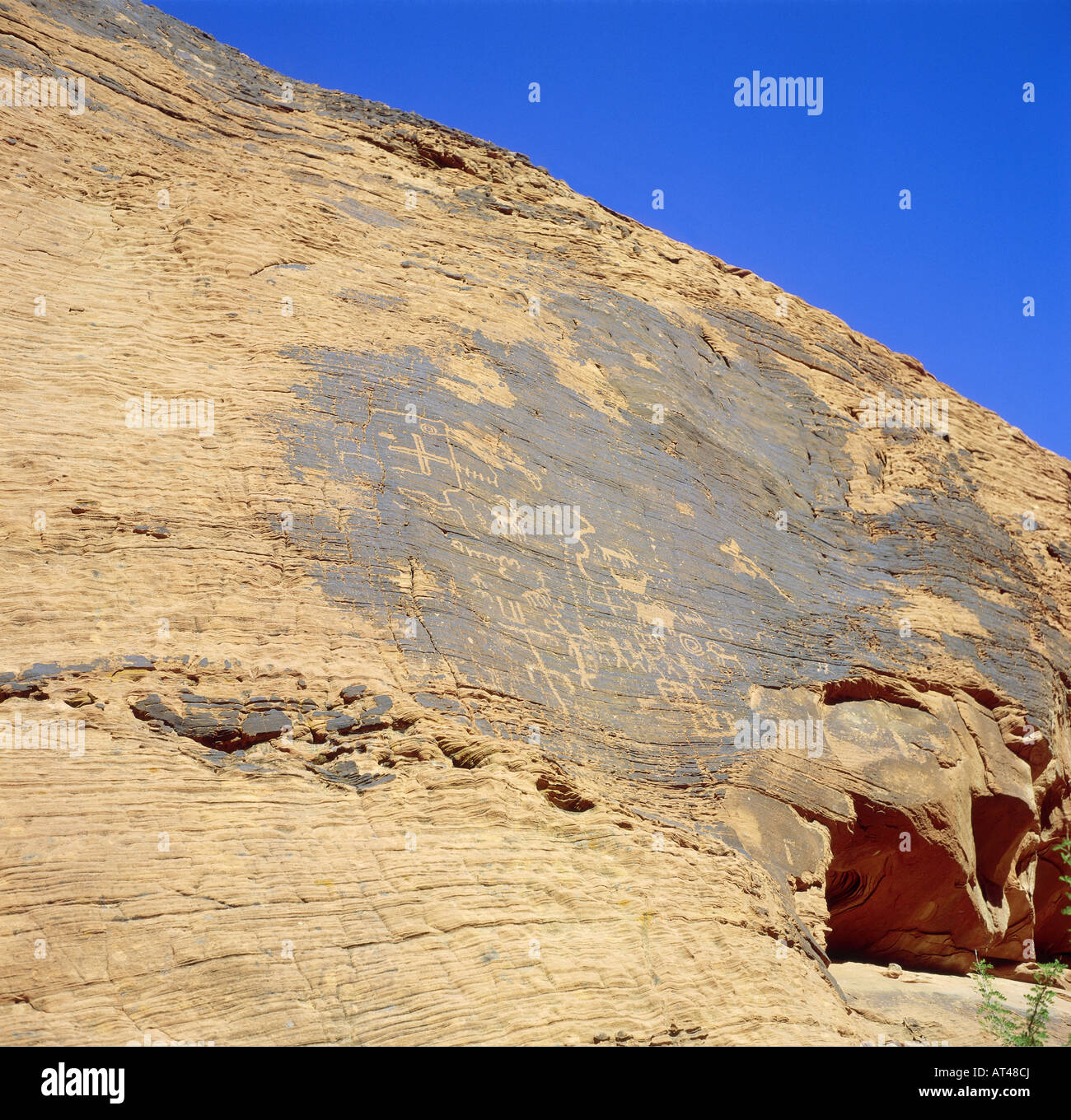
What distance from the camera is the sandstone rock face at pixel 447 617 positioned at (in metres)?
5.27

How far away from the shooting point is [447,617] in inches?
284

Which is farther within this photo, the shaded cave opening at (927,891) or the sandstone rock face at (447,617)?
the shaded cave opening at (927,891)

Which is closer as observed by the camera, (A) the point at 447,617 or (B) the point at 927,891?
(A) the point at 447,617

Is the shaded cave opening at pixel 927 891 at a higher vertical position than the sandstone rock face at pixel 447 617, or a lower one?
lower

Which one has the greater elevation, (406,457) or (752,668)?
(406,457)

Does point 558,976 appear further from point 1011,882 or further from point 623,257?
point 623,257

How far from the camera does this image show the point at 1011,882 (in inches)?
447

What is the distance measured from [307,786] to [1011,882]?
9.40 metres

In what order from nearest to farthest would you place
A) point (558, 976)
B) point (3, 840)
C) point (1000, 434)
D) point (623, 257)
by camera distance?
point (3, 840) < point (558, 976) < point (623, 257) < point (1000, 434)

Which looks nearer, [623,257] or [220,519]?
[220,519]

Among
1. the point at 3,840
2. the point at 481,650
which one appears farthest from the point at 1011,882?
the point at 3,840

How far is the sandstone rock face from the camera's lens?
5.27 meters

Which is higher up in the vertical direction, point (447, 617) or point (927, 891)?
point (447, 617)

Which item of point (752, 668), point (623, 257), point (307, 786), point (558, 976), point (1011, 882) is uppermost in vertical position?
point (623, 257)
